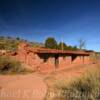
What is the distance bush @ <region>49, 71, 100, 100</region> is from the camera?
7196 mm

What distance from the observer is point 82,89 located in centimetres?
778

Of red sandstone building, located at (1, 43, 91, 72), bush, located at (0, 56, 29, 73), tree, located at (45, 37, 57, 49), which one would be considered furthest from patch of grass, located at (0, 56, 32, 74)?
tree, located at (45, 37, 57, 49)

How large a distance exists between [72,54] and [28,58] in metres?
8.70

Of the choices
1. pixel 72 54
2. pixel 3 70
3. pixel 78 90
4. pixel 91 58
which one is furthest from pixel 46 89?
pixel 91 58

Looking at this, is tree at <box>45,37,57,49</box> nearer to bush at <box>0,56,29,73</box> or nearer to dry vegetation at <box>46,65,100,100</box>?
bush at <box>0,56,29,73</box>

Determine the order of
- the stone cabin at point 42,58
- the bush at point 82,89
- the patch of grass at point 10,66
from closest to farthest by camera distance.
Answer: the bush at point 82,89 → the patch of grass at point 10,66 → the stone cabin at point 42,58

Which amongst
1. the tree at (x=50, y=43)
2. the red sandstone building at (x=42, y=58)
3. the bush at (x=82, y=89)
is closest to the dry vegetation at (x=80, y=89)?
the bush at (x=82, y=89)

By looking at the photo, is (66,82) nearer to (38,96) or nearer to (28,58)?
(38,96)

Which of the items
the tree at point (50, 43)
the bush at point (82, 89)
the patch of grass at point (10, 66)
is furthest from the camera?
the tree at point (50, 43)

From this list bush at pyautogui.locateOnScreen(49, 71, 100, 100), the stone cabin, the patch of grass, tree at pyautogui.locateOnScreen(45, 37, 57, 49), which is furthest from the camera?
tree at pyautogui.locateOnScreen(45, 37, 57, 49)

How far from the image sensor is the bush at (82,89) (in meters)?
7.20

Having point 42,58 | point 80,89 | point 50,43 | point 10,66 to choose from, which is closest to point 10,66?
point 10,66

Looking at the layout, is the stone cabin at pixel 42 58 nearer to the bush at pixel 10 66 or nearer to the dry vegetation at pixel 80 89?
the bush at pixel 10 66

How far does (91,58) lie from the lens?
3350 centimetres
